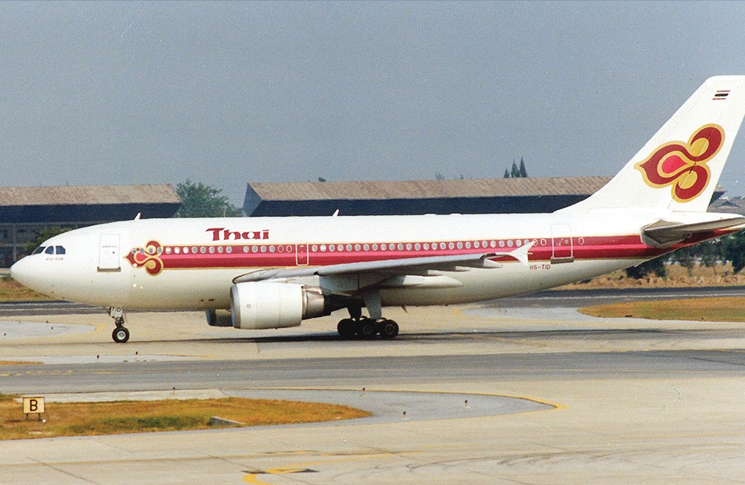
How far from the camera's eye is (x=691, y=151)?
144ft

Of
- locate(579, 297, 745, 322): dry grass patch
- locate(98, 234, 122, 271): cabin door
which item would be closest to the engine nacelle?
locate(98, 234, 122, 271): cabin door

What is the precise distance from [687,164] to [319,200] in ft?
276

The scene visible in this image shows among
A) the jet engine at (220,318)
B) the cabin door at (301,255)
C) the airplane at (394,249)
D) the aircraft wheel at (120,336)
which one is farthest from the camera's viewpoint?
the jet engine at (220,318)

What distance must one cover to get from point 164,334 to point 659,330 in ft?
63.6

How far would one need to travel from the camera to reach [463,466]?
16.9m

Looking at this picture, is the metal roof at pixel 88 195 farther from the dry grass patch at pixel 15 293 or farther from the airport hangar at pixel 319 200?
the dry grass patch at pixel 15 293

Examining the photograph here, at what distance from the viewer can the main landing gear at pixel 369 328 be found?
137 ft

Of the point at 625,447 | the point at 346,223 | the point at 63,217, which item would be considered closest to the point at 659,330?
the point at 346,223

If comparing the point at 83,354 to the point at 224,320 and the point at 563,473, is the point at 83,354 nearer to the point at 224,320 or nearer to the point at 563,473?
the point at 224,320

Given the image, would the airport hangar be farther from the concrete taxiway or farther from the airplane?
the airplane

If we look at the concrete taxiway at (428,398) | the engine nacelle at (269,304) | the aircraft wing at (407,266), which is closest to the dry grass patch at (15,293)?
the concrete taxiway at (428,398)

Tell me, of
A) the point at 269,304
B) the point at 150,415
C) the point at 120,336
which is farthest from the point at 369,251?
the point at 150,415

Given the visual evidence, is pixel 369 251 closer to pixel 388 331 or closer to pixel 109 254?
pixel 388 331

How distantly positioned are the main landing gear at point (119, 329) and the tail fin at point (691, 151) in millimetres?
18144
